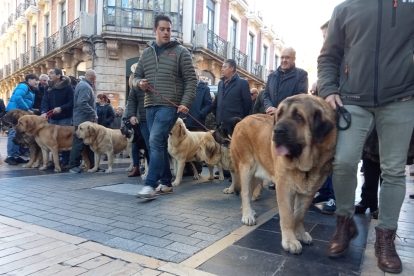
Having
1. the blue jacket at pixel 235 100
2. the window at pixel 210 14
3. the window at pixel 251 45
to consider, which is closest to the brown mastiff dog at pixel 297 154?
the blue jacket at pixel 235 100

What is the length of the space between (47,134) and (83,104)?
1.06m

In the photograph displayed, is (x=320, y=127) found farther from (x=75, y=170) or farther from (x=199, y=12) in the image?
(x=199, y=12)

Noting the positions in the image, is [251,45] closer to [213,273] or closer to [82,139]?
[82,139]

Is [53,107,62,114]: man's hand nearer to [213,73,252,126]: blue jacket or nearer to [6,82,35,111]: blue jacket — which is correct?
[6,82,35,111]: blue jacket

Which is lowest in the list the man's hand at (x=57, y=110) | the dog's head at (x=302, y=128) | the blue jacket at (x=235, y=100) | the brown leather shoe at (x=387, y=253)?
the brown leather shoe at (x=387, y=253)

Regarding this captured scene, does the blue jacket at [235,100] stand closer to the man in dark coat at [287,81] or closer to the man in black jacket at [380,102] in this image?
the man in dark coat at [287,81]

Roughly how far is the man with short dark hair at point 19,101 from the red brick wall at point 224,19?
16.0 metres

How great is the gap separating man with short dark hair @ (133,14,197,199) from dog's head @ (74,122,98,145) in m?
3.03

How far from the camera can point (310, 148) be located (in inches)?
104

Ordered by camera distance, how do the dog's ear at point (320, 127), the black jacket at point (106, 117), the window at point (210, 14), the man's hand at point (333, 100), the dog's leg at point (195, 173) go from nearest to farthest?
1. the dog's ear at point (320, 127)
2. the man's hand at point (333, 100)
3. the dog's leg at point (195, 173)
4. the black jacket at point (106, 117)
5. the window at point (210, 14)

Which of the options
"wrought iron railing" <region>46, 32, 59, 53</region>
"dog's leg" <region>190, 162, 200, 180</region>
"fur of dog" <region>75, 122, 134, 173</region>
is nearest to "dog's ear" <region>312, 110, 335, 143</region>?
"dog's leg" <region>190, 162, 200, 180</region>

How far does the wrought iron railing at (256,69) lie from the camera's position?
96.9ft

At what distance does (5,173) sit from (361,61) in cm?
681

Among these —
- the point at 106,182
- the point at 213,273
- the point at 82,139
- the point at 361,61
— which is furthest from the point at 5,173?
the point at 361,61
